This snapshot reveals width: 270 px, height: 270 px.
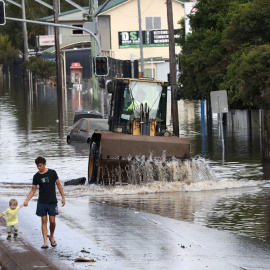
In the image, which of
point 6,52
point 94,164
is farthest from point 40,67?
point 94,164

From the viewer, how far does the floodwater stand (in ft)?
54.8

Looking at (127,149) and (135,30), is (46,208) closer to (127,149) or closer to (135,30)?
(127,149)

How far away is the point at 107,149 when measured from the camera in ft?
67.6

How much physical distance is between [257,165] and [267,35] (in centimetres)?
439

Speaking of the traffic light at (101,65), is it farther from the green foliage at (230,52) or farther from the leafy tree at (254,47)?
the leafy tree at (254,47)

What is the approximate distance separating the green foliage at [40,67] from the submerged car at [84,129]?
57.7m

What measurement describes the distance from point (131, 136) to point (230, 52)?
16563mm

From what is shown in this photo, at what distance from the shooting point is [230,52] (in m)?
36.4

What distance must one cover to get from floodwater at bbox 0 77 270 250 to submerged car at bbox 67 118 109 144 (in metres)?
0.49

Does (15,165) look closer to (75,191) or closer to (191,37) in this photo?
(75,191)

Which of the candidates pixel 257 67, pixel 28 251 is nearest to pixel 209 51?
pixel 257 67

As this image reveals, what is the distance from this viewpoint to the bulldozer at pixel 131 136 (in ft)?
67.7

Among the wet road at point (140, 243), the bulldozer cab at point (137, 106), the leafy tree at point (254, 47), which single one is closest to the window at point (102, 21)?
the leafy tree at point (254, 47)

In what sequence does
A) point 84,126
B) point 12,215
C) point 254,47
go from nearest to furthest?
1. point 12,215
2. point 254,47
3. point 84,126
